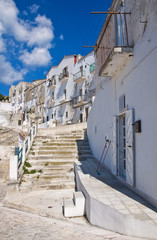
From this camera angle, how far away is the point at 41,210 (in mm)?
4633

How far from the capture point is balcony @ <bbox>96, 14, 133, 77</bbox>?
4.77 m

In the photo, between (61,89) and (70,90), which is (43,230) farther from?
(61,89)

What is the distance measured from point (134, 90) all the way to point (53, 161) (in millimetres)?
5089

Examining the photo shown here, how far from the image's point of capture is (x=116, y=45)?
17.4 feet

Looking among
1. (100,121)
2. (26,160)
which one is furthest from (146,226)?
(26,160)

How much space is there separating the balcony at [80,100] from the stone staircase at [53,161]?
38.9 feet

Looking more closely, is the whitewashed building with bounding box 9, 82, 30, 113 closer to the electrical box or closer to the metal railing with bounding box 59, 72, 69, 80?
the metal railing with bounding box 59, 72, 69, 80

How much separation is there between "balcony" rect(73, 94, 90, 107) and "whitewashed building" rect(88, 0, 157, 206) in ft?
52.8

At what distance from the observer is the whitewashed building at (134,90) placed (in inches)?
147

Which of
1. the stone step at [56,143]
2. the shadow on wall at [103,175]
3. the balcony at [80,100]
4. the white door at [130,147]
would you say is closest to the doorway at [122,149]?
the shadow on wall at [103,175]

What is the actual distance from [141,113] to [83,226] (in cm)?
282

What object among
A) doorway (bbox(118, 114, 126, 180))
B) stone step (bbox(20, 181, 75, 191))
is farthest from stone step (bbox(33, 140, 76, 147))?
doorway (bbox(118, 114, 126, 180))

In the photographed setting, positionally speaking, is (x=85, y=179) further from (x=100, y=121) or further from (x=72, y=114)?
(x=72, y=114)

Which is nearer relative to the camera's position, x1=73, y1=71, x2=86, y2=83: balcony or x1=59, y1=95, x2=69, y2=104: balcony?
x1=73, y1=71, x2=86, y2=83: balcony
